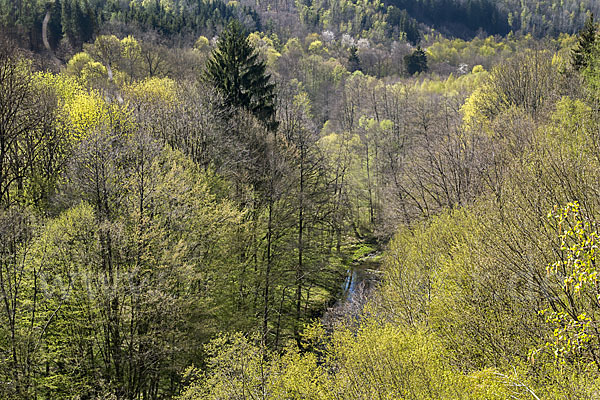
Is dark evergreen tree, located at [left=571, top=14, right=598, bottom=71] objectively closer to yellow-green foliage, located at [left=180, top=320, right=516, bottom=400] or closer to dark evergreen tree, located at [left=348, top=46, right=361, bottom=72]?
yellow-green foliage, located at [left=180, top=320, right=516, bottom=400]

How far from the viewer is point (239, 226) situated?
22234mm

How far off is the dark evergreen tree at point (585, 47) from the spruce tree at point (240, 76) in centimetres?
2383

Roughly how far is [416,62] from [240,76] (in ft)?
230

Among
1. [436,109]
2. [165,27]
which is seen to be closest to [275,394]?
[436,109]

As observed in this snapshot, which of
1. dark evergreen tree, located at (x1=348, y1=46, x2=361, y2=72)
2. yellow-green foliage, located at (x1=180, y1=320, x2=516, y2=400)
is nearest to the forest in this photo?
yellow-green foliage, located at (x1=180, y1=320, x2=516, y2=400)

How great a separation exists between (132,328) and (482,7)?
191 m

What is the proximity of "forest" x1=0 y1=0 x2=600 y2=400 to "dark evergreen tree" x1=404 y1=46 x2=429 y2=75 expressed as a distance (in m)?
51.7

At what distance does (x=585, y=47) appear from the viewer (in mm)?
35156

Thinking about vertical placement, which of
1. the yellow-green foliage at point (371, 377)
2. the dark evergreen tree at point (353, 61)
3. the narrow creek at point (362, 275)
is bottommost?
the narrow creek at point (362, 275)

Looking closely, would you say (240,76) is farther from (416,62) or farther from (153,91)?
(416,62)

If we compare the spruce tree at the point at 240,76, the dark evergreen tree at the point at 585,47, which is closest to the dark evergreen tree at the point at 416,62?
the dark evergreen tree at the point at 585,47

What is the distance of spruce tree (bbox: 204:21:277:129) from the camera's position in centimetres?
3197

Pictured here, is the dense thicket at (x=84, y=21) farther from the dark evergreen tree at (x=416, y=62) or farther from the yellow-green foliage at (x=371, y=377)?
the dark evergreen tree at (x=416, y=62)

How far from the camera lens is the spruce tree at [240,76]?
1259 inches
